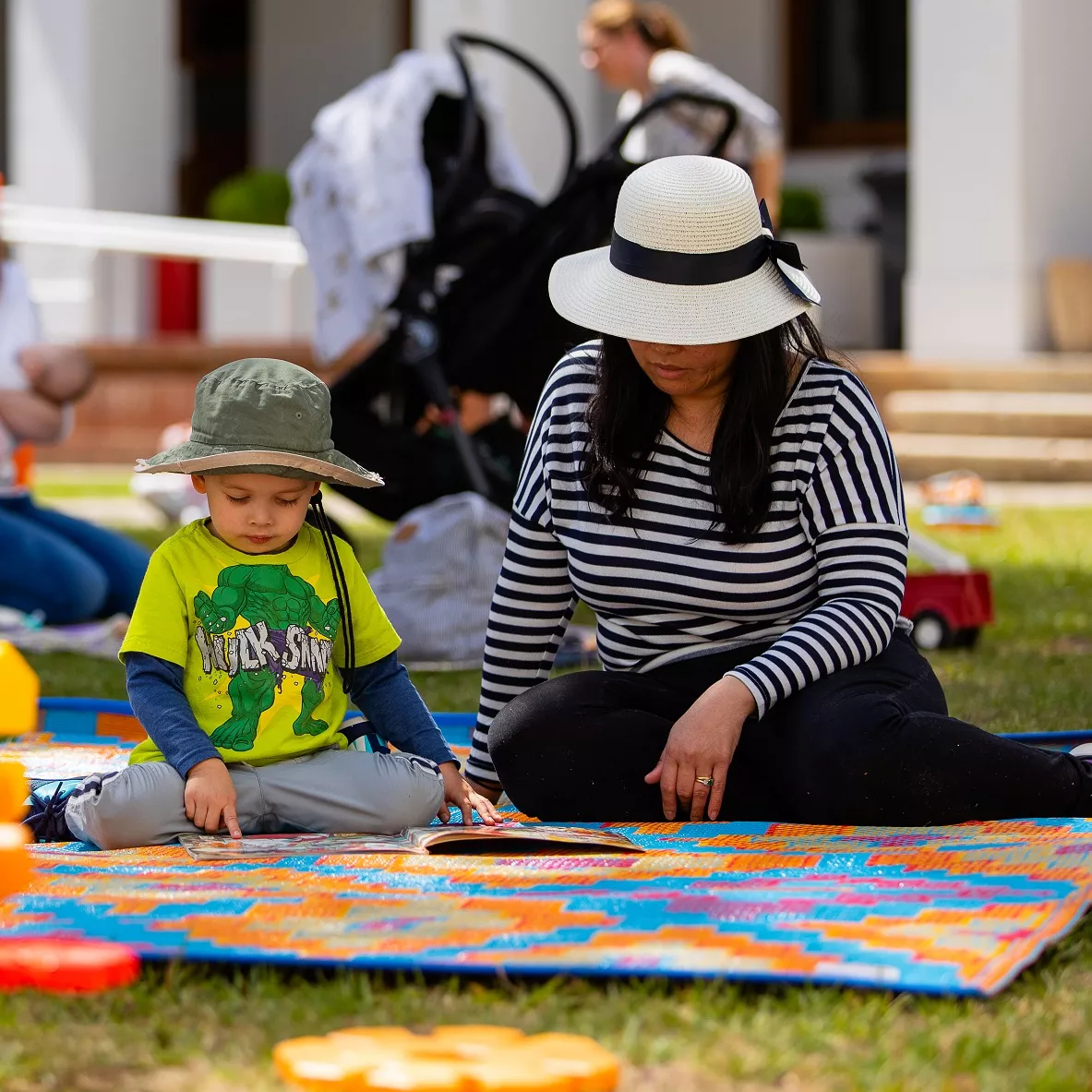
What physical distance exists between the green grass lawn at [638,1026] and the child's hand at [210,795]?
1.84 ft

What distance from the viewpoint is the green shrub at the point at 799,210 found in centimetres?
1241

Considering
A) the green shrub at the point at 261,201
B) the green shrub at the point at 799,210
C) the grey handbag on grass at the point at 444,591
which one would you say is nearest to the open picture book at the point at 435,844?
the grey handbag on grass at the point at 444,591

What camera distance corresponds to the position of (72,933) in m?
2.27

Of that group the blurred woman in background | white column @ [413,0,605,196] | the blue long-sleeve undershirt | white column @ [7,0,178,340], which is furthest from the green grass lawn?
white column @ [7,0,178,340]

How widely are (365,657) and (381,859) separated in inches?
16.9

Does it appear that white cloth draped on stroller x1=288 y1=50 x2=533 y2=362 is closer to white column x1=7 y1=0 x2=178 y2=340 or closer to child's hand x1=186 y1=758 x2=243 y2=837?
child's hand x1=186 y1=758 x2=243 y2=837

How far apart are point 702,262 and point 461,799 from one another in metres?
0.88

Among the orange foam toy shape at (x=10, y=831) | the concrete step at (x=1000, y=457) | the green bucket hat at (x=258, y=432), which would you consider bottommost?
the concrete step at (x=1000, y=457)

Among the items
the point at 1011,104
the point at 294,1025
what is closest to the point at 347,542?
the point at 294,1025

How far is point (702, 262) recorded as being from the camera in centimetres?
297

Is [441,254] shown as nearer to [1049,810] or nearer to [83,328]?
[1049,810]

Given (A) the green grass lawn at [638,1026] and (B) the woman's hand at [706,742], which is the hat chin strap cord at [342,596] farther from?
(A) the green grass lawn at [638,1026]

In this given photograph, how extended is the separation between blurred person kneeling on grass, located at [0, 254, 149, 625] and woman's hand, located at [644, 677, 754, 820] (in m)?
2.95

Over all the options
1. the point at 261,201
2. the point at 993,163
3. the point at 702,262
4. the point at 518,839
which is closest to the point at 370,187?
the point at 702,262
